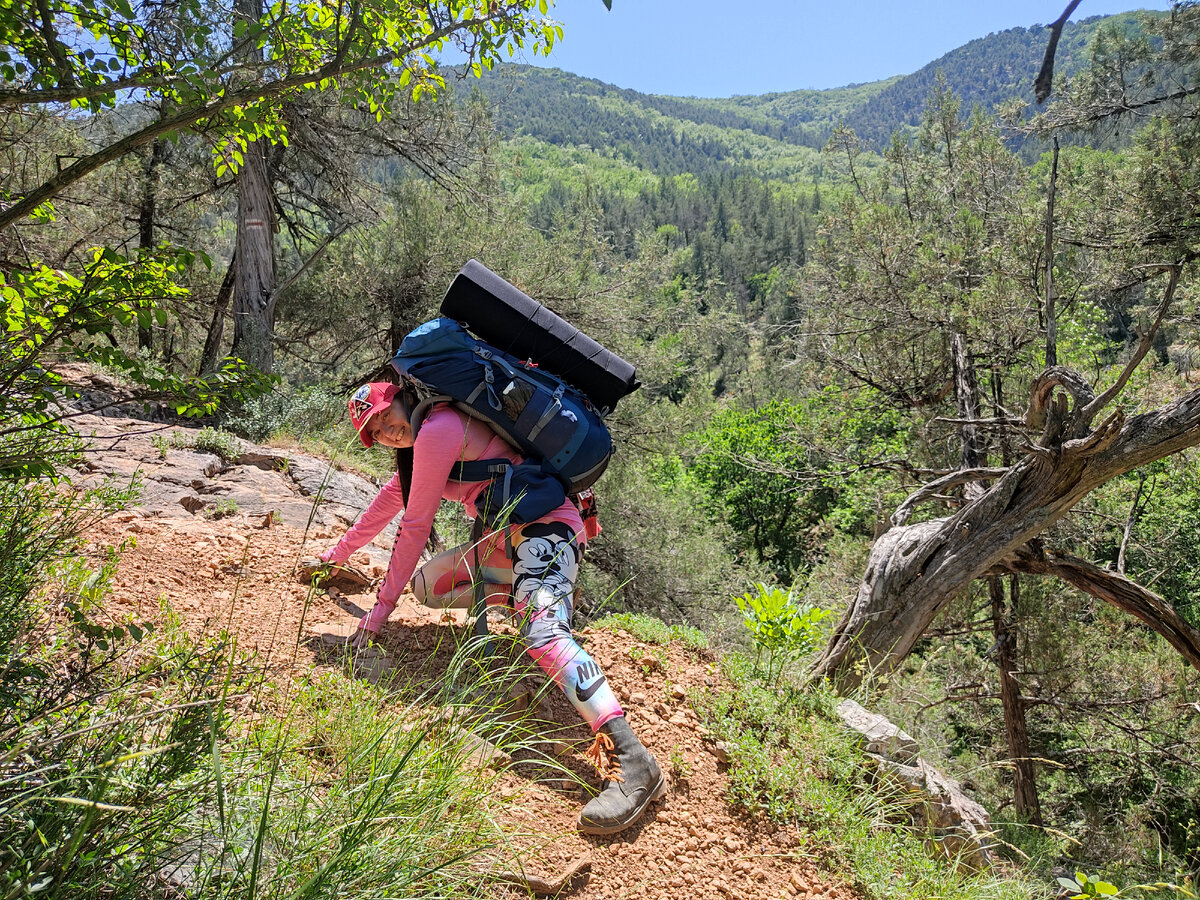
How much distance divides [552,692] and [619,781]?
77 centimetres

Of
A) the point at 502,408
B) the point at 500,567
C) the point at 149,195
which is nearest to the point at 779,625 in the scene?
the point at 500,567

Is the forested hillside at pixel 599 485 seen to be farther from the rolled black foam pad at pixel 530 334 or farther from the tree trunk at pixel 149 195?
the rolled black foam pad at pixel 530 334

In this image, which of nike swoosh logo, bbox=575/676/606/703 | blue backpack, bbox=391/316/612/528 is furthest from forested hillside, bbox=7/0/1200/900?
blue backpack, bbox=391/316/612/528

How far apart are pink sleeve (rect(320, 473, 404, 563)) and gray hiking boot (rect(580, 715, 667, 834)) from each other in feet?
4.70

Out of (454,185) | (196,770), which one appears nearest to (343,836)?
(196,770)

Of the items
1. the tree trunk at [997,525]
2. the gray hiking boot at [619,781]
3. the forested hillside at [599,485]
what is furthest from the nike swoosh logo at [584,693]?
the tree trunk at [997,525]

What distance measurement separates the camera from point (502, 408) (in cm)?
301

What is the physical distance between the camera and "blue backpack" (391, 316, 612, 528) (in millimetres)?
2994

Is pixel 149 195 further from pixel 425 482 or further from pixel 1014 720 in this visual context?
pixel 1014 720

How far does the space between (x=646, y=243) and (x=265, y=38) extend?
11443mm

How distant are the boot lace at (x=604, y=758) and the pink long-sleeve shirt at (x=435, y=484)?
796mm

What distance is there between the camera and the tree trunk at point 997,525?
12.2 ft

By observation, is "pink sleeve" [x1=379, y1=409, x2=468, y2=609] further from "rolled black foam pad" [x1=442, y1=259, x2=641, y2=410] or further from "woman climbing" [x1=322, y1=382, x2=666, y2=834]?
"rolled black foam pad" [x1=442, y1=259, x2=641, y2=410]

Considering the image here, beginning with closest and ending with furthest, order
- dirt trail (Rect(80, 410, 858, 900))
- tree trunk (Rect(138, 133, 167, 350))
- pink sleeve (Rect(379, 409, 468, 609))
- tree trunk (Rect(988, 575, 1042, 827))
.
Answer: dirt trail (Rect(80, 410, 858, 900)) < pink sleeve (Rect(379, 409, 468, 609)) < tree trunk (Rect(988, 575, 1042, 827)) < tree trunk (Rect(138, 133, 167, 350))
